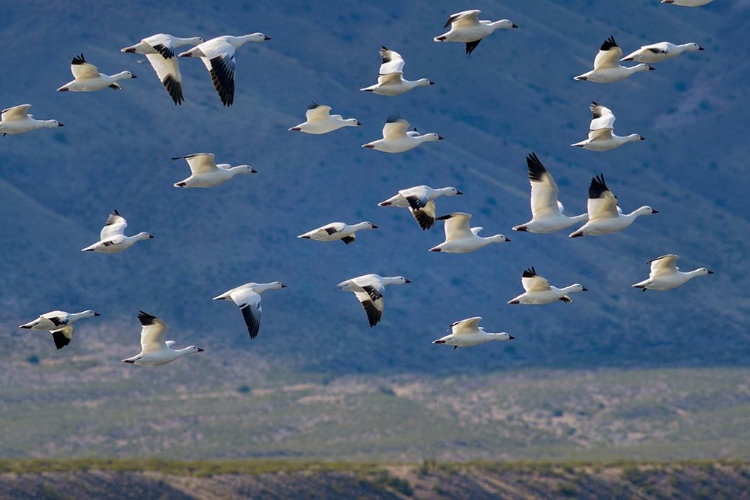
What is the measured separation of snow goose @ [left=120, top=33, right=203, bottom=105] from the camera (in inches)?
1390

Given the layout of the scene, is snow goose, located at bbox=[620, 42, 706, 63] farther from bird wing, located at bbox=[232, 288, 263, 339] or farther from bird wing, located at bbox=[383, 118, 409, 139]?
bird wing, located at bbox=[232, 288, 263, 339]

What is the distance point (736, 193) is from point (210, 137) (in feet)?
116

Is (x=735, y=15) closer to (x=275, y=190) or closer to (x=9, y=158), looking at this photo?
(x=275, y=190)

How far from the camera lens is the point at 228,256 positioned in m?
93.9

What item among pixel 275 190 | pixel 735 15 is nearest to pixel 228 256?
pixel 275 190

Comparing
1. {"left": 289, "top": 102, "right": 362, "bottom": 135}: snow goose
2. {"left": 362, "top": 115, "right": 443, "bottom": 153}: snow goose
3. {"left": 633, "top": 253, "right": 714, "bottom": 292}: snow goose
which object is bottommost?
{"left": 633, "top": 253, "right": 714, "bottom": 292}: snow goose

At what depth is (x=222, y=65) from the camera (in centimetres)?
3406

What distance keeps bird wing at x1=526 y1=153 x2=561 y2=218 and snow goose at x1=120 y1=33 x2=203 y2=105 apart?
7303 mm

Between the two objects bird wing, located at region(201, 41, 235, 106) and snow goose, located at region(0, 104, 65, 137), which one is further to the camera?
snow goose, located at region(0, 104, 65, 137)

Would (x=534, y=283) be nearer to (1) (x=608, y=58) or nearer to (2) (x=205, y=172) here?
(1) (x=608, y=58)

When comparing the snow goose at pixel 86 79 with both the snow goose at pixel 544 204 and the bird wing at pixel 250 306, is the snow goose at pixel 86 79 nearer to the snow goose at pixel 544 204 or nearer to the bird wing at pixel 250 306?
the bird wing at pixel 250 306

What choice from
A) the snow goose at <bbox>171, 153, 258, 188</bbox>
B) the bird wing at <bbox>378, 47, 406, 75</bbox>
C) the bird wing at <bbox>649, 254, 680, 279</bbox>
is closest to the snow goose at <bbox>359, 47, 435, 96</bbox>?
the bird wing at <bbox>378, 47, 406, 75</bbox>

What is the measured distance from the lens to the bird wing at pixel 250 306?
33.8 metres

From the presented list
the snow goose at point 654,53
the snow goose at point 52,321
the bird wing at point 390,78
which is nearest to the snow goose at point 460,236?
the bird wing at point 390,78
